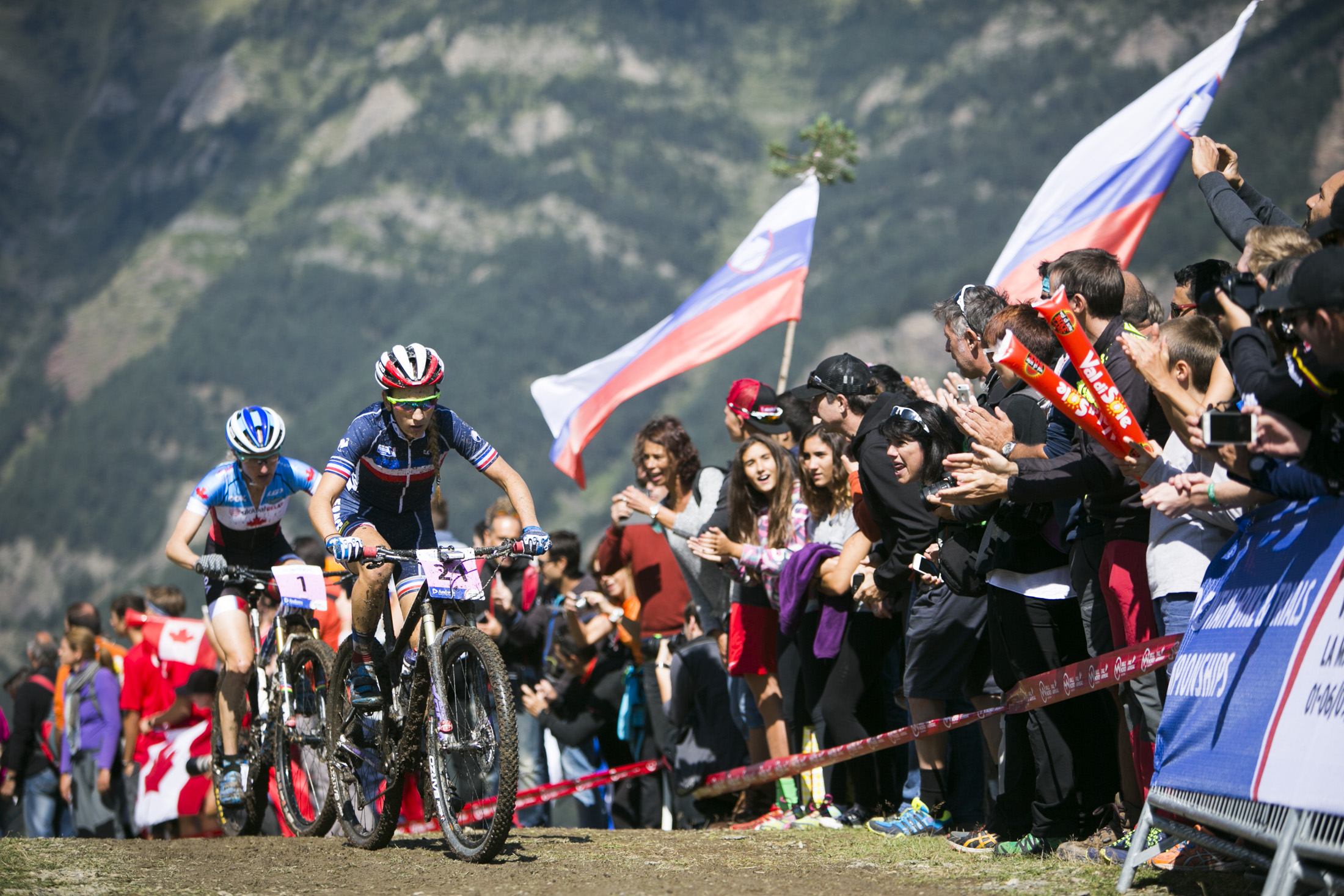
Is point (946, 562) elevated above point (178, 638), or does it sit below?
below

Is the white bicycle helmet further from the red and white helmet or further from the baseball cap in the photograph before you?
the baseball cap

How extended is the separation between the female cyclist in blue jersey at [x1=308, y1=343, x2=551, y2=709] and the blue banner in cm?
310

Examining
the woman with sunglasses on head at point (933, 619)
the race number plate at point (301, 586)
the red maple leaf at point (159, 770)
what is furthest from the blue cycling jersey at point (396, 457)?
the red maple leaf at point (159, 770)

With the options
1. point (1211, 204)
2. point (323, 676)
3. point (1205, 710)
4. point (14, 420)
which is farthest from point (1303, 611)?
point (14, 420)

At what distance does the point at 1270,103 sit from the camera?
5094 inches

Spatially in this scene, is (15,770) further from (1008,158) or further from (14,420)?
(14,420)

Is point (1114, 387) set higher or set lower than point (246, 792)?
higher

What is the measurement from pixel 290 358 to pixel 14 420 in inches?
1588

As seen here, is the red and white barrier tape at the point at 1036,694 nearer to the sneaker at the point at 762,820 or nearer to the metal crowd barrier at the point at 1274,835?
the sneaker at the point at 762,820

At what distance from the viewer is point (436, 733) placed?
21.5 feet

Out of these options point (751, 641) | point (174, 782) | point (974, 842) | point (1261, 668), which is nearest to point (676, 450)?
point (751, 641)

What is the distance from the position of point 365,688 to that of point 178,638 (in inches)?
186

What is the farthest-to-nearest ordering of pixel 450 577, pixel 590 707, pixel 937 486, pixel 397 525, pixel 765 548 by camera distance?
1. pixel 590 707
2. pixel 765 548
3. pixel 397 525
4. pixel 937 486
5. pixel 450 577

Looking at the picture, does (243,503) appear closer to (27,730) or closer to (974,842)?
(974,842)
